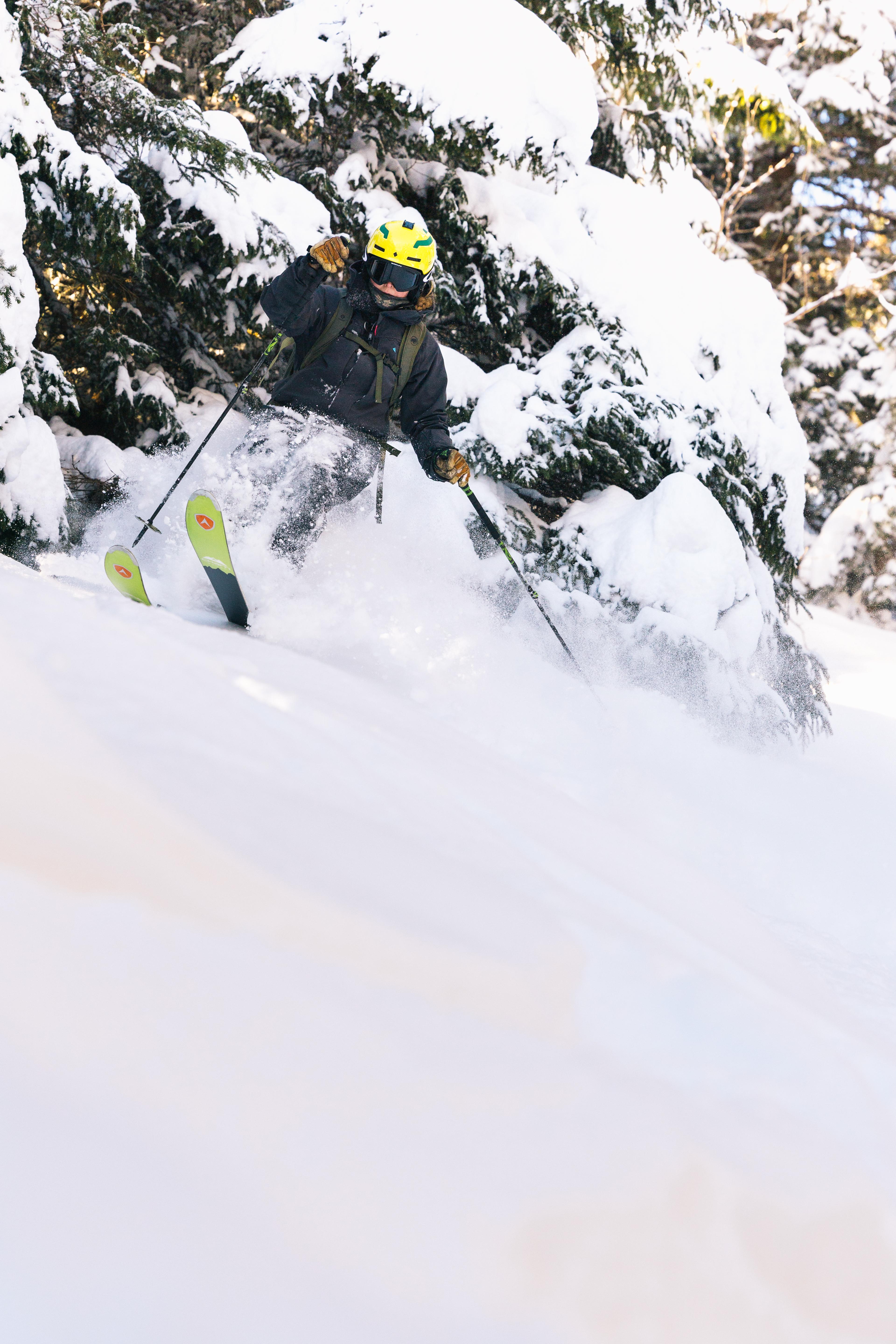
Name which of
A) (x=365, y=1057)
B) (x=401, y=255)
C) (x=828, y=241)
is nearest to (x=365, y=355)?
(x=401, y=255)

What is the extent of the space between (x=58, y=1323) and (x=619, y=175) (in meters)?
10.6

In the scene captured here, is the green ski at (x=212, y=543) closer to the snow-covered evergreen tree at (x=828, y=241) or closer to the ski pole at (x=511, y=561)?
the ski pole at (x=511, y=561)

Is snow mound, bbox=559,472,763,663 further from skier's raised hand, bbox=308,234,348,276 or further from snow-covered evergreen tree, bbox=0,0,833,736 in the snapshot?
skier's raised hand, bbox=308,234,348,276

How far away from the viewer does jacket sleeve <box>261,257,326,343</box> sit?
4523mm

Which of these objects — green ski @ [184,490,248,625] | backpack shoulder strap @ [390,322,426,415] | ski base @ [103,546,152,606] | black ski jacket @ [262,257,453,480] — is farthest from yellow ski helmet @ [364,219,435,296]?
ski base @ [103,546,152,606]

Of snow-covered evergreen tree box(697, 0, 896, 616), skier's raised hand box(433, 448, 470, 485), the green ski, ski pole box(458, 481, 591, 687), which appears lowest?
the green ski

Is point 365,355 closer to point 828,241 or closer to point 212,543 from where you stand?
point 212,543

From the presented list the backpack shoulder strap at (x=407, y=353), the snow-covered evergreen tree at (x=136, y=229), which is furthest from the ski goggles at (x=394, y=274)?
the snow-covered evergreen tree at (x=136, y=229)

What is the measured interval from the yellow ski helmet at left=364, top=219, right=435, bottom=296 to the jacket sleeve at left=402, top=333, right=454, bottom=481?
0.51 m

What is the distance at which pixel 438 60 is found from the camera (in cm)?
643

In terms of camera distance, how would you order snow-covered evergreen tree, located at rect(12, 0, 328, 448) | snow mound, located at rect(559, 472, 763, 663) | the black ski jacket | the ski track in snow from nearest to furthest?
the ski track in snow → the black ski jacket → snow-covered evergreen tree, located at rect(12, 0, 328, 448) → snow mound, located at rect(559, 472, 763, 663)

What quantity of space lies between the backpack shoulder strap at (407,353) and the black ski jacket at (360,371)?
2 cm

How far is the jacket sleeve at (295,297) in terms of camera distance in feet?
14.8

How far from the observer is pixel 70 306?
7.28m
